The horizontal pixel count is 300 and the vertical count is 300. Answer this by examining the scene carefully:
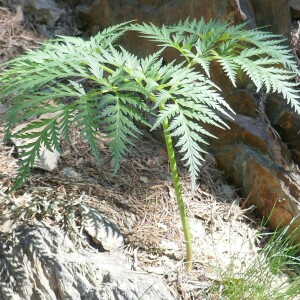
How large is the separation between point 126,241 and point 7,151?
90 centimetres

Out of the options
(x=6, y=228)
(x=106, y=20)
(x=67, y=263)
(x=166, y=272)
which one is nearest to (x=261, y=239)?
(x=166, y=272)

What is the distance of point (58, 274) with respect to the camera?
219 centimetres

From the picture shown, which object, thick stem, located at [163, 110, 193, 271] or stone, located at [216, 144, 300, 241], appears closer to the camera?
thick stem, located at [163, 110, 193, 271]

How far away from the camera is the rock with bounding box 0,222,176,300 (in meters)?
2.18

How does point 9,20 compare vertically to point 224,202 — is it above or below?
above

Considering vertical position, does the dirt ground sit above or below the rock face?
below

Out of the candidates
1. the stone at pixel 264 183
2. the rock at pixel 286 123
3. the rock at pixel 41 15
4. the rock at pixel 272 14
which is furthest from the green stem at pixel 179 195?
the rock at pixel 41 15

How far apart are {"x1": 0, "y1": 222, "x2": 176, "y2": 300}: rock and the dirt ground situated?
9 centimetres

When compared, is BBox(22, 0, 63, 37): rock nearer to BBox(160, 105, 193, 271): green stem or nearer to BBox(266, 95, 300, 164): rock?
BBox(266, 95, 300, 164): rock

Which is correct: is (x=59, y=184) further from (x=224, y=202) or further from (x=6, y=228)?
(x=224, y=202)

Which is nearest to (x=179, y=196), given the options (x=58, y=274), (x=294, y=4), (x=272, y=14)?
(x=58, y=274)

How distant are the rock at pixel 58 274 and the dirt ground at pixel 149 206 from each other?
0.09 meters

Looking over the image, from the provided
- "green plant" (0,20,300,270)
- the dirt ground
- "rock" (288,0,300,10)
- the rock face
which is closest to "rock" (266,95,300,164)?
the rock face

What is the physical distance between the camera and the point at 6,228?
2.30m
